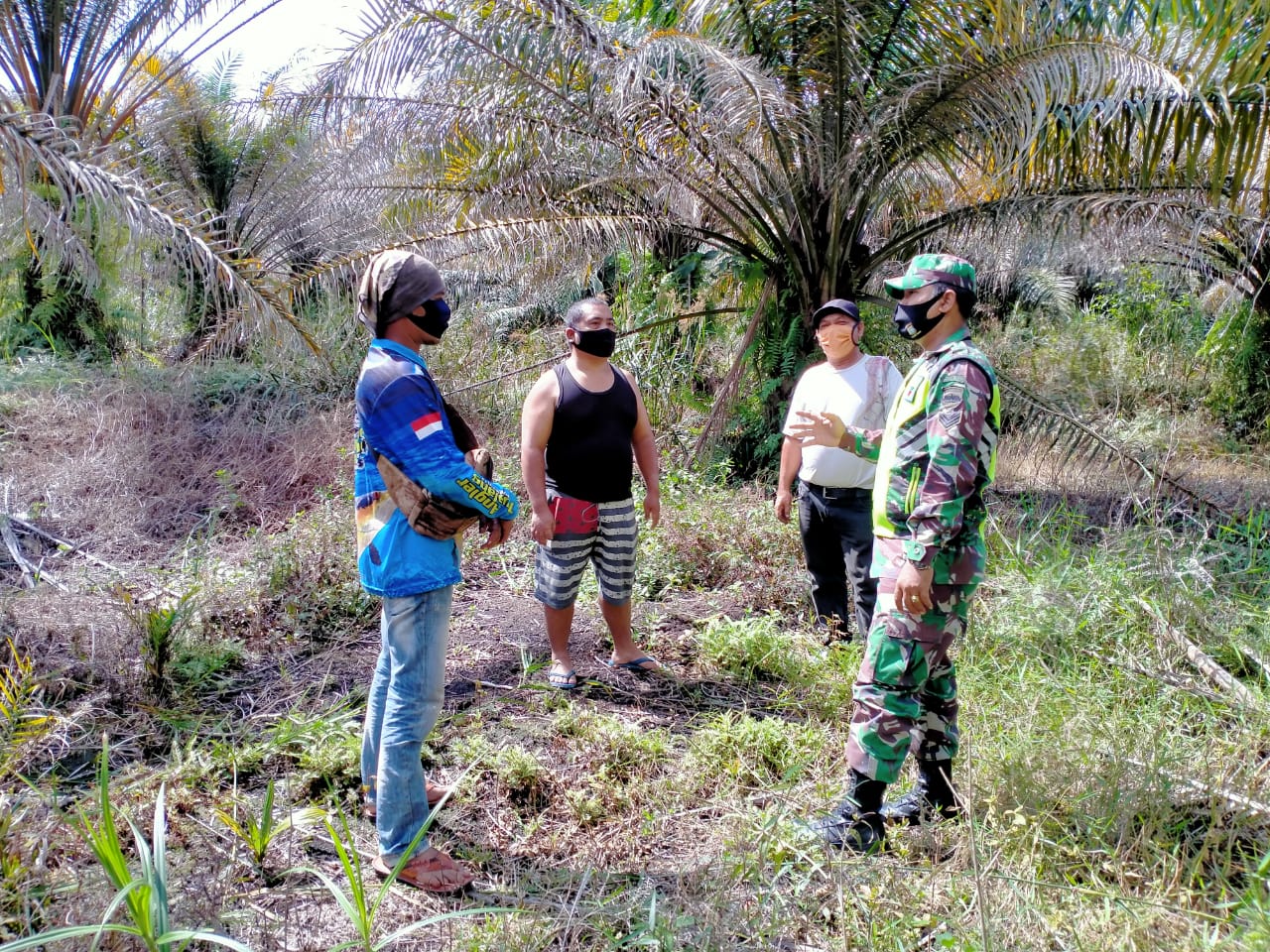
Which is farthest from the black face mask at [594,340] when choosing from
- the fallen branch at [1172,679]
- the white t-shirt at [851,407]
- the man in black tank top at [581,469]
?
the fallen branch at [1172,679]

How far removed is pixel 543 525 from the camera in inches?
158

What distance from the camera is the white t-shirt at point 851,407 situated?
4188 mm

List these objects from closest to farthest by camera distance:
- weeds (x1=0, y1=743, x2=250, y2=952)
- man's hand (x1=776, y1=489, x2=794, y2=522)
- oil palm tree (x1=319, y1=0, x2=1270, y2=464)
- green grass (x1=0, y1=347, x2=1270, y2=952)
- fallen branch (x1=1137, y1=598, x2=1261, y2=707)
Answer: weeds (x1=0, y1=743, x2=250, y2=952), green grass (x1=0, y1=347, x2=1270, y2=952), fallen branch (x1=1137, y1=598, x2=1261, y2=707), man's hand (x1=776, y1=489, x2=794, y2=522), oil palm tree (x1=319, y1=0, x2=1270, y2=464)

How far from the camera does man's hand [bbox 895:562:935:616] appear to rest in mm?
2715

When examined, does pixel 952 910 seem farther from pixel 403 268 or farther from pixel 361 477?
pixel 403 268

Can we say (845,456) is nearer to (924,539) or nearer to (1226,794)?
(924,539)

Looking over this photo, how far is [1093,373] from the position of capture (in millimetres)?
11109

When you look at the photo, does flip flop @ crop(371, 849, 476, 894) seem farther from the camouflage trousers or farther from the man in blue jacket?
the camouflage trousers

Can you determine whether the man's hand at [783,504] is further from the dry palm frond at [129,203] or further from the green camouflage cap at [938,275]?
the dry palm frond at [129,203]

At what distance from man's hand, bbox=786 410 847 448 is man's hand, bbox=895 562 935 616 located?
0.78m

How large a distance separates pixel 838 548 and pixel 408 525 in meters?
2.58

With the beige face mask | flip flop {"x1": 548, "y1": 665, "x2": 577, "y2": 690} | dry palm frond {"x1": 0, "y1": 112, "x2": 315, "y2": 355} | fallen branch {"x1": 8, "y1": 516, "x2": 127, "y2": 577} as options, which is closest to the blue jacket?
flip flop {"x1": 548, "y1": 665, "x2": 577, "y2": 690}

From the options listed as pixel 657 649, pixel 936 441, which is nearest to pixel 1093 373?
pixel 657 649

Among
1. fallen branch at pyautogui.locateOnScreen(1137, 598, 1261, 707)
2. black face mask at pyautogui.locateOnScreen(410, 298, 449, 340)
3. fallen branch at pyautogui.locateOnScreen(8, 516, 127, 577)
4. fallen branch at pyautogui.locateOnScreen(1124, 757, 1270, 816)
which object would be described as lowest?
fallen branch at pyautogui.locateOnScreen(8, 516, 127, 577)
